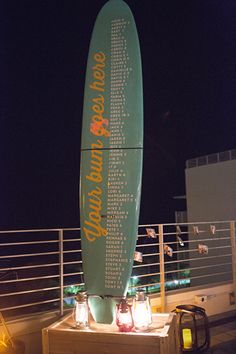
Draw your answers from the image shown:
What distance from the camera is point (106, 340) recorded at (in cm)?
215

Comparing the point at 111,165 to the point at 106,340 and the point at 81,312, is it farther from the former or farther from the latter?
the point at 106,340

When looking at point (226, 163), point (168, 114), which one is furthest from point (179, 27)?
point (168, 114)

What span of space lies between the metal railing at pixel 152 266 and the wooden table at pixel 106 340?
427mm

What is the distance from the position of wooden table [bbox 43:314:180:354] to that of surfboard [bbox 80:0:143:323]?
0.24 m

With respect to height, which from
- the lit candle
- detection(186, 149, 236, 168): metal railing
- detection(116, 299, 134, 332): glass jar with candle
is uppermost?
detection(186, 149, 236, 168): metal railing

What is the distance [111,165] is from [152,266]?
476 inches

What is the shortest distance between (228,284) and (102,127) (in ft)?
8.35

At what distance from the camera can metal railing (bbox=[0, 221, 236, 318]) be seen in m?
2.86

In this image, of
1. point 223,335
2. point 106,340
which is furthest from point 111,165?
point 223,335

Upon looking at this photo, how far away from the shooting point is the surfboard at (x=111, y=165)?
96.3 inches

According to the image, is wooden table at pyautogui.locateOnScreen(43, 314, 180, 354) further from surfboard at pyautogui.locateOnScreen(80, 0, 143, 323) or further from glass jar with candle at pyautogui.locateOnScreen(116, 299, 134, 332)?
surfboard at pyautogui.locateOnScreen(80, 0, 143, 323)

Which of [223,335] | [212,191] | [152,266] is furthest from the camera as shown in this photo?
[152,266]

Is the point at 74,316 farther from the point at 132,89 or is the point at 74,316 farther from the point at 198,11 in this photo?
the point at 198,11

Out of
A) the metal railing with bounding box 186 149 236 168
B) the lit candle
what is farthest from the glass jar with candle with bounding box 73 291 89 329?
the metal railing with bounding box 186 149 236 168
